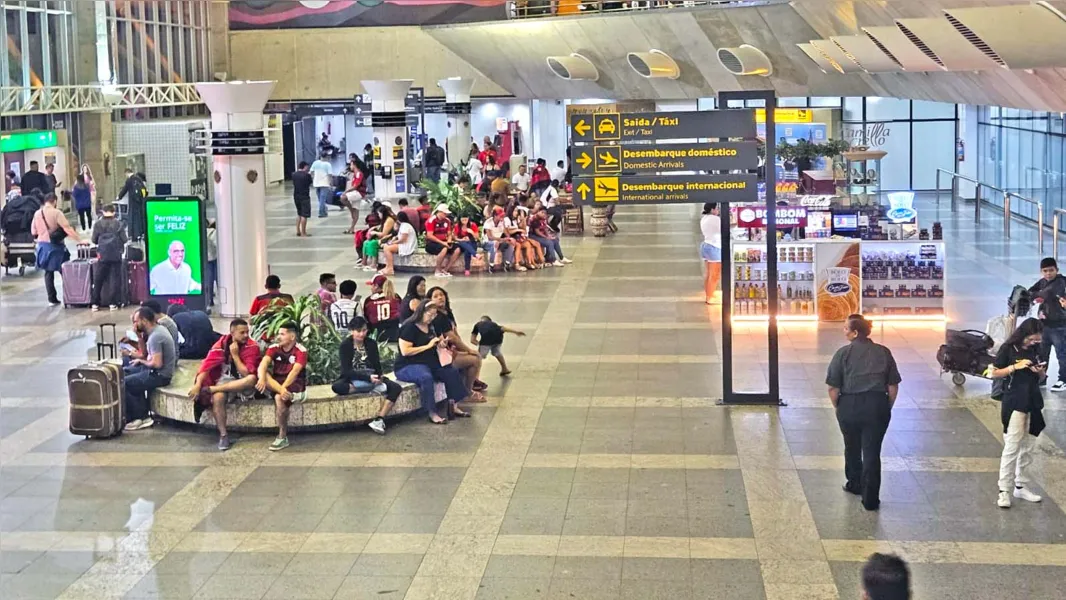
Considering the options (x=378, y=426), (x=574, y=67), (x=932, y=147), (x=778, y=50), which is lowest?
(x=378, y=426)

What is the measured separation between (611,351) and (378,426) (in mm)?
4302

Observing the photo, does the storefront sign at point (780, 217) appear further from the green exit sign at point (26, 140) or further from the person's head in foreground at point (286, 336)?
the green exit sign at point (26, 140)

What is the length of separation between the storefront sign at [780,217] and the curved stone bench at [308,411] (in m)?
7.37

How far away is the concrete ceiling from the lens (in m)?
16.0

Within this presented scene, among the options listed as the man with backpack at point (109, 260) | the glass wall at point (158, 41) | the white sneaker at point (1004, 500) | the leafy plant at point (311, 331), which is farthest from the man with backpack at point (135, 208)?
the white sneaker at point (1004, 500)

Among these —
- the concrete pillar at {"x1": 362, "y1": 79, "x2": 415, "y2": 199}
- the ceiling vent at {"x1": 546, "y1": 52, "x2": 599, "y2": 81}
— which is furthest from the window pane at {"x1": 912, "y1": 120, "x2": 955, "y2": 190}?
the concrete pillar at {"x1": 362, "y1": 79, "x2": 415, "y2": 199}

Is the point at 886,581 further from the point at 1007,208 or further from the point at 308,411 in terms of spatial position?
the point at 1007,208

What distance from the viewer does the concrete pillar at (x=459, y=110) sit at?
120 ft

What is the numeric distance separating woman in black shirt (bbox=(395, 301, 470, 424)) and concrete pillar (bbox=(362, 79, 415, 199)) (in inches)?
718

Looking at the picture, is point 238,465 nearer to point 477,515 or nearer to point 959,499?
point 477,515

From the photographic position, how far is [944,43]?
15391mm

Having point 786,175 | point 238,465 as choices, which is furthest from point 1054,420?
point 786,175

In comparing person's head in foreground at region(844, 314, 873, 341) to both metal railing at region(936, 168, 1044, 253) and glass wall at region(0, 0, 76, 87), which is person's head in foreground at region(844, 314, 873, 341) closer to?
metal railing at region(936, 168, 1044, 253)

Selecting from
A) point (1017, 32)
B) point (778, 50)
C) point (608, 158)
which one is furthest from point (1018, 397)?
point (778, 50)
